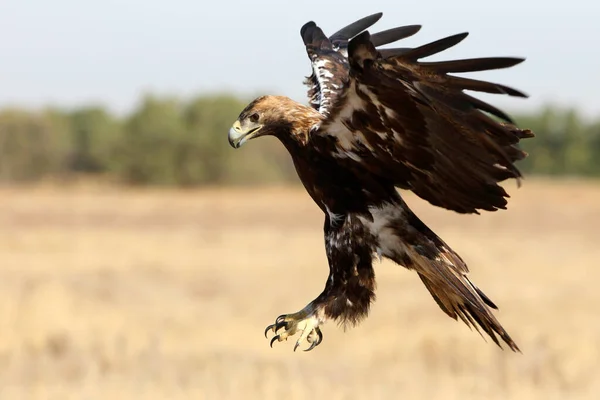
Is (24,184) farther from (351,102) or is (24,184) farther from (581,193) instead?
(351,102)

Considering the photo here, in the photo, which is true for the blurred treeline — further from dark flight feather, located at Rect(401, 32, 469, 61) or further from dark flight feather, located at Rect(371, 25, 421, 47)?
dark flight feather, located at Rect(401, 32, 469, 61)

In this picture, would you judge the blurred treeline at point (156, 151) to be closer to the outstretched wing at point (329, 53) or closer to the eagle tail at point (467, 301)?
the outstretched wing at point (329, 53)

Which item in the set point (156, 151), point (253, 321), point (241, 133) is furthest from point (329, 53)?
point (156, 151)

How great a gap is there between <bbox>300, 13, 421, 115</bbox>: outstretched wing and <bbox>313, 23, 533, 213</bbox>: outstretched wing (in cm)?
61

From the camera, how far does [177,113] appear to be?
2281 inches

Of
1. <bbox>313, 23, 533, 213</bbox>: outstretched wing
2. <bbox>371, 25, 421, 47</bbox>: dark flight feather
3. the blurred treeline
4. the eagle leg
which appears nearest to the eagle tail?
<bbox>313, 23, 533, 213</bbox>: outstretched wing

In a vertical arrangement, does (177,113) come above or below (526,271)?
above

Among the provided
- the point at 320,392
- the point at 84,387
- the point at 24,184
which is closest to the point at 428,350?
the point at 320,392

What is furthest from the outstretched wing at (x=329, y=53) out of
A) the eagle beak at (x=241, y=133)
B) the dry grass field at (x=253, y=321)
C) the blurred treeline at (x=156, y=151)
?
the blurred treeline at (x=156, y=151)

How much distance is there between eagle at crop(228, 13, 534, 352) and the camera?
4285mm

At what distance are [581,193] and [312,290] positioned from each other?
86.7ft

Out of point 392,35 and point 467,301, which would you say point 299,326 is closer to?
point 467,301

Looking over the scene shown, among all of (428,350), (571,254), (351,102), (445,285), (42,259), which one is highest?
(351,102)

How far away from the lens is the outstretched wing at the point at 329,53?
550 cm
